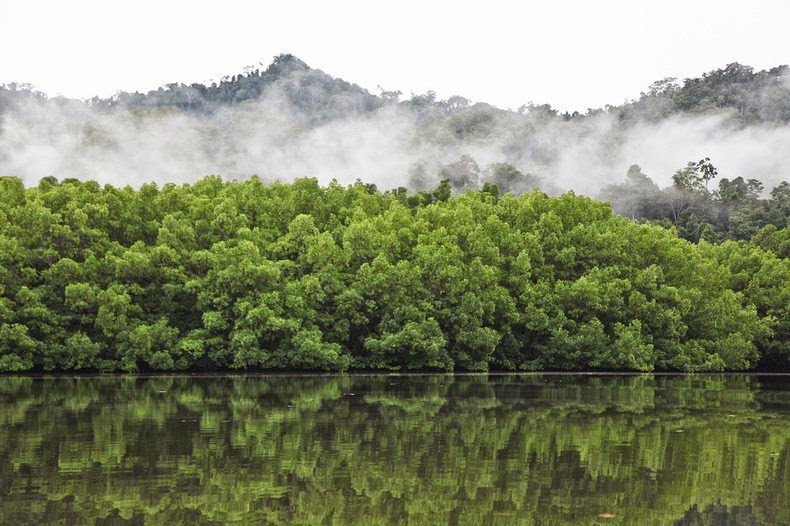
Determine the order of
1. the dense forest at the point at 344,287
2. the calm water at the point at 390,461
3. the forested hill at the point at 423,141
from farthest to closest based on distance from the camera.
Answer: the forested hill at the point at 423,141
the dense forest at the point at 344,287
the calm water at the point at 390,461

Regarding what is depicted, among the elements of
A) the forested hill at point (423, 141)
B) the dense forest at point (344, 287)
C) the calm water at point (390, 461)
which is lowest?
the calm water at point (390, 461)

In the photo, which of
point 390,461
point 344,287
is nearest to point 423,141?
point 344,287

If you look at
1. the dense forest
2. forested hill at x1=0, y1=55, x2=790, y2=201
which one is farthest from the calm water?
forested hill at x1=0, y1=55, x2=790, y2=201

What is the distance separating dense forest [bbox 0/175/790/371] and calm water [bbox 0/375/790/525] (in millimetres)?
18411

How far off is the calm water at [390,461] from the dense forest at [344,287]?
1841cm

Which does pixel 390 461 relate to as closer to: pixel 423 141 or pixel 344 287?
pixel 344 287

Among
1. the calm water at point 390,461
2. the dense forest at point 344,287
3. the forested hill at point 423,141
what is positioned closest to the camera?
the calm water at point 390,461

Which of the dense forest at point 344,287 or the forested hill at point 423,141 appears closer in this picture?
the dense forest at point 344,287

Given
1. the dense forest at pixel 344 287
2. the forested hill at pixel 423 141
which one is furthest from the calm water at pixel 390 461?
the forested hill at pixel 423 141

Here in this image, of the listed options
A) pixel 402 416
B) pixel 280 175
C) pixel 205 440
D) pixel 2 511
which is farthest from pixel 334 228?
pixel 280 175

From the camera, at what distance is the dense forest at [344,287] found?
49.2m

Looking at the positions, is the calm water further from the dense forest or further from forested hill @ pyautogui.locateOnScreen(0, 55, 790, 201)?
forested hill @ pyautogui.locateOnScreen(0, 55, 790, 201)

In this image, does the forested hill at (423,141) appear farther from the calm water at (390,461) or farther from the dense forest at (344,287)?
the calm water at (390,461)

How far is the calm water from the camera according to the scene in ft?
41.8
